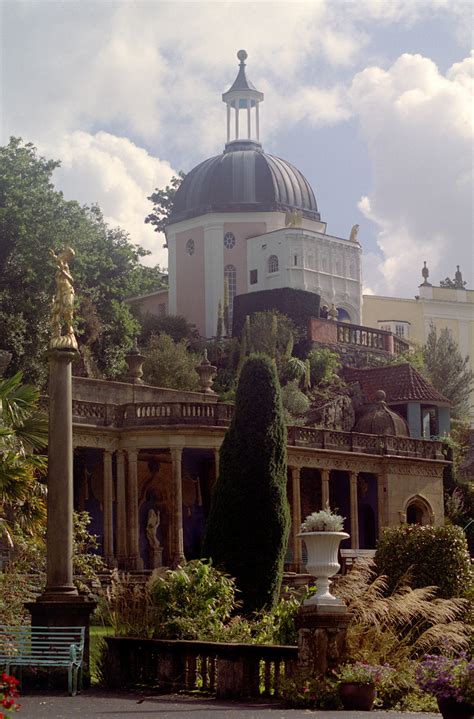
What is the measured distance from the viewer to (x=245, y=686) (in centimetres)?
1978

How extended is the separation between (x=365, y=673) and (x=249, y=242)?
50978 millimetres

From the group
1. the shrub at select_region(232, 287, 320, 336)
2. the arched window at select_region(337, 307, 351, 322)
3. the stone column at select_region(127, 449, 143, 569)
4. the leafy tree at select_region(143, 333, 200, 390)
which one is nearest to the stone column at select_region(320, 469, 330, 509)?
the stone column at select_region(127, 449, 143, 569)

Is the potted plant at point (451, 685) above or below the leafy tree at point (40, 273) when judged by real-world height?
below

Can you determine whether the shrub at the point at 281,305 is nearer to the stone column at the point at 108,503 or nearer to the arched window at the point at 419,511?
the arched window at the point at 419,511

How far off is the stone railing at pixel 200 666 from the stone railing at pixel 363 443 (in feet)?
82.5

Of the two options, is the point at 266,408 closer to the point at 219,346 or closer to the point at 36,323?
the point at 36,323

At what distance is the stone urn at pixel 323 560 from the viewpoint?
19141mm

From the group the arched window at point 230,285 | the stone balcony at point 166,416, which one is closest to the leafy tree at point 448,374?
the arched window at point 230,285

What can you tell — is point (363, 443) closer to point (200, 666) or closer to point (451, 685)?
point (200, 666)

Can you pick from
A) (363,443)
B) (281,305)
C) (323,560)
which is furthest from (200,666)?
(281,305)

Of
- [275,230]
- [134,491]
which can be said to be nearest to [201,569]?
[134,491]

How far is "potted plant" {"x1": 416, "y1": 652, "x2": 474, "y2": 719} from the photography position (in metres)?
15.8

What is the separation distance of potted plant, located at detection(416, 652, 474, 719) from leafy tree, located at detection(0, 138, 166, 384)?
1130 inches

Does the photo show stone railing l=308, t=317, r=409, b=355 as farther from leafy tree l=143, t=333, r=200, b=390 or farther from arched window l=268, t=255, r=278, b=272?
leafy tree l=143, t=333, r=200, b=390
